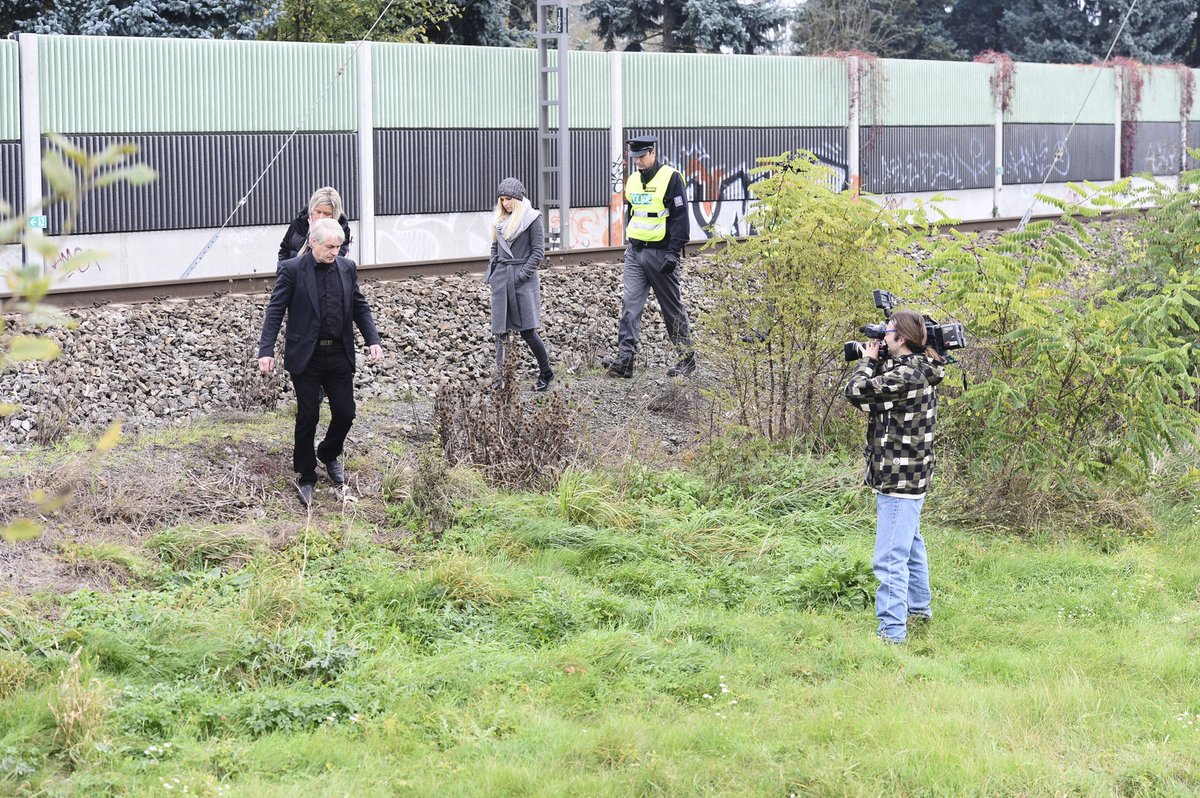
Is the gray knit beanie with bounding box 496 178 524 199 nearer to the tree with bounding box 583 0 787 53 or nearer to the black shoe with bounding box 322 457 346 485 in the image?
the black shoe with bounding box 322 457 346 485

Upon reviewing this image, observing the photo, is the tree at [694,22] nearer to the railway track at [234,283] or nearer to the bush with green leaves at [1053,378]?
the railway track at [234,283]

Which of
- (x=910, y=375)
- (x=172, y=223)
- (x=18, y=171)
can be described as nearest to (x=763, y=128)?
(x=172, y=223)

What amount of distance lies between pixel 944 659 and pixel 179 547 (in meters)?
3.97

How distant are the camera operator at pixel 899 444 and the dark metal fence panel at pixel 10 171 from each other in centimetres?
1495

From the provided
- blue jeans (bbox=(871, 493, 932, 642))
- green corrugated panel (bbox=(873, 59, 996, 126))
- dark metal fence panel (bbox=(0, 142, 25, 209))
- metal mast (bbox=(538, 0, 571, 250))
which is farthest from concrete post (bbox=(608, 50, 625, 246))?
blue jeans (bbox=(871, 493, 932, 642))

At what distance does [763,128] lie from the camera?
29.2 meters

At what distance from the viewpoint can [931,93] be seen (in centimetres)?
3266

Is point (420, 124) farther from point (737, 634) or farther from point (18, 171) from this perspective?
point (737, 634)

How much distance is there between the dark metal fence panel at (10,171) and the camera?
60.5ft

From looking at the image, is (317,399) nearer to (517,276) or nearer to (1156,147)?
(517,276)

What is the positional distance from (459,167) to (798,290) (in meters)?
15.1

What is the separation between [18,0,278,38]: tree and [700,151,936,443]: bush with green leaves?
16.8m

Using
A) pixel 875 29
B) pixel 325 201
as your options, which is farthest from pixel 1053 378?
pixel 875 29

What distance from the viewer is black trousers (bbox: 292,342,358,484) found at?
851 centimetres
